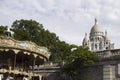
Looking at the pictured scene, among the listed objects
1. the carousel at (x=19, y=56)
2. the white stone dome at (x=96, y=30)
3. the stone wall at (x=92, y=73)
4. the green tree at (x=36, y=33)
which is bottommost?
the stone wall at (x=92, y=73)

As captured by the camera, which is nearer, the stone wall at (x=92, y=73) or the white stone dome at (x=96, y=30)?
the stone wall at (x=92, y=73)

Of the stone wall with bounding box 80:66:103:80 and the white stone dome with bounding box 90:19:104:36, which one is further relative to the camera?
the white stone dome with bounding box 90:19:104:36

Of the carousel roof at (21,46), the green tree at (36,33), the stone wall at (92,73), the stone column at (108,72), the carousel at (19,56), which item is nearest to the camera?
the carousel roof at (21,46)

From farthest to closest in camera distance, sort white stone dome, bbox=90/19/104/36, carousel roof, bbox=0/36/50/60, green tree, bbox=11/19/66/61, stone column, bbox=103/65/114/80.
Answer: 1. white stone dome, bbox=90/19/104/36
2. green tree, bbox=11/19/66/61
3. stone column, bbox=103/65/114/80
4. carousel roof, bbox=0/36/50/60

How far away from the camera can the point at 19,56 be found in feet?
123

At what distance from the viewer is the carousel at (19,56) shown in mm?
32562

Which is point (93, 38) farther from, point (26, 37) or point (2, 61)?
point (2, 61)

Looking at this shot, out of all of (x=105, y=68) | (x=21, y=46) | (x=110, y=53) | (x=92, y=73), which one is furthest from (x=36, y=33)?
(x=21, y=46)

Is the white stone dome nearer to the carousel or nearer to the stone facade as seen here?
the stone facade

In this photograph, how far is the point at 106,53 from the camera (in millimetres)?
47781

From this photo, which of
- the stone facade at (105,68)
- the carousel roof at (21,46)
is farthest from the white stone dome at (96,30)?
the carousel roof at (21,46)

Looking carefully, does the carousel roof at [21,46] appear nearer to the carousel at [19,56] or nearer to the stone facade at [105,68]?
the carousel at [19,56]

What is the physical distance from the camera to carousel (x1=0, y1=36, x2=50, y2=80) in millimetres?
32562

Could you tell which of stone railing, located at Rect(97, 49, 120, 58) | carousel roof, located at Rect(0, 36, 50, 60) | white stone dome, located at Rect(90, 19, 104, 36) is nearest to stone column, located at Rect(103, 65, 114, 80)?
stone railing, located at Rect(97, 49, 120, 58)
